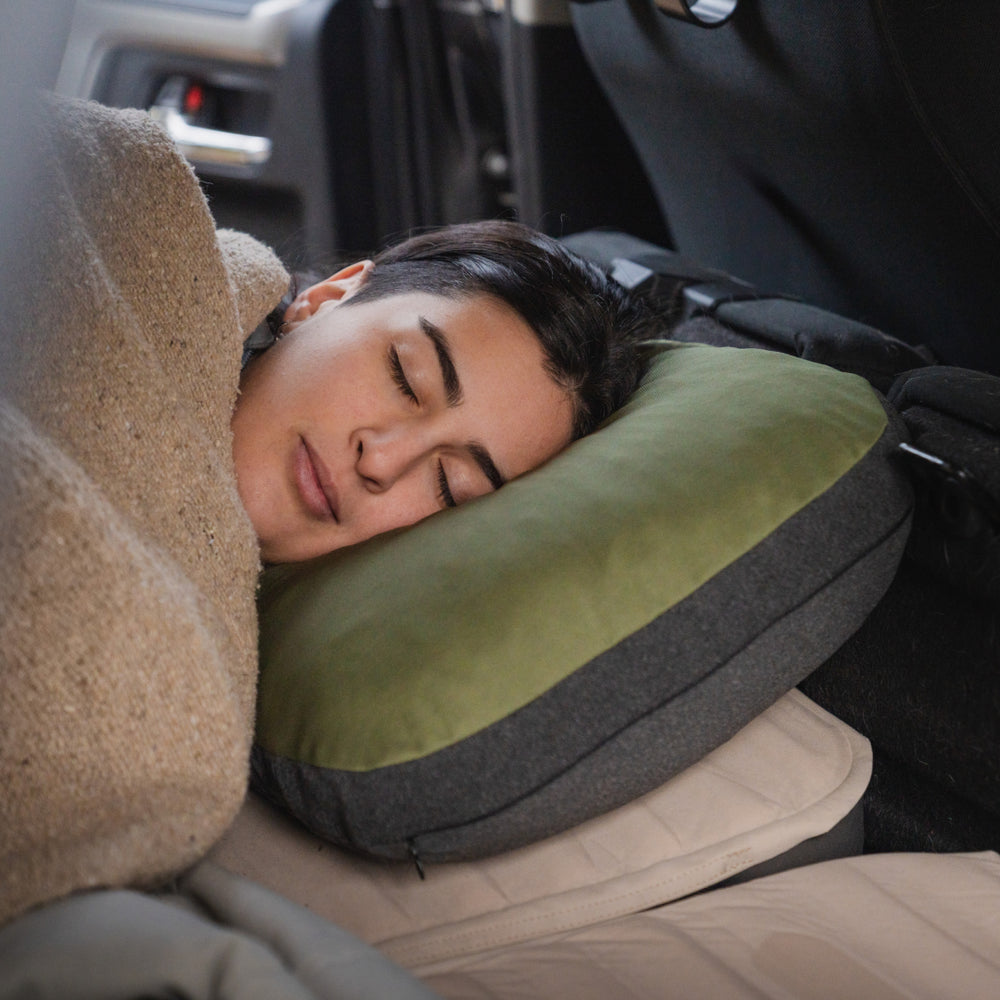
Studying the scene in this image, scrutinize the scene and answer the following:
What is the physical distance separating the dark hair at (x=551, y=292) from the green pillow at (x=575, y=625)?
16cm

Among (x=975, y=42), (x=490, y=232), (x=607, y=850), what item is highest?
(x=975, y=42)

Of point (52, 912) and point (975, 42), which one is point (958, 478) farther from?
point (52, 912)

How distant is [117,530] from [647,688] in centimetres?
31

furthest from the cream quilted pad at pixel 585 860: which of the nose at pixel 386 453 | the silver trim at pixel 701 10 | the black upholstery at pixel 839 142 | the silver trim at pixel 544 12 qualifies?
the silver trim at pixel 544 12

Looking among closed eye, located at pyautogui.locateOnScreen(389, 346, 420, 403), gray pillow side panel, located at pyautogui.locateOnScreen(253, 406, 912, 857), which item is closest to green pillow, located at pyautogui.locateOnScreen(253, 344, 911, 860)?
gray pillow side panel, located at pyautogui.locateOnScreen(253, 406, 912, 857)

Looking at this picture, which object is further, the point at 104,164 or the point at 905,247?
the point at 905,247

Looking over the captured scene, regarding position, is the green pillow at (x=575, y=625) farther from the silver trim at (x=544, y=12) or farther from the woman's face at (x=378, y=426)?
the silver trim at (x=544, y=12)

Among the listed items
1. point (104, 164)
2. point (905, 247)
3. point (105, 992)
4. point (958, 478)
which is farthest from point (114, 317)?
point (905, 247)

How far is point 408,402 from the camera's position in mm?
801

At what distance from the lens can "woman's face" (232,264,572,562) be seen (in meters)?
0.79

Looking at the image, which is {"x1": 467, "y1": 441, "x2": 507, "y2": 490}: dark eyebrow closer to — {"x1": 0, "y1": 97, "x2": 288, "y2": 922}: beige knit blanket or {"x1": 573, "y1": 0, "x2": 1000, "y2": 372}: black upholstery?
{"x1": 0, "y1": 97, "x2": 288, "y2": 922}: beige knit blanket

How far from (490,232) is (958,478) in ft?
1.64

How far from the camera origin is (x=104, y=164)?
2.31 ft

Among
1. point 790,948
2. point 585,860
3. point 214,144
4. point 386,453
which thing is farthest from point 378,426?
point 214,144
